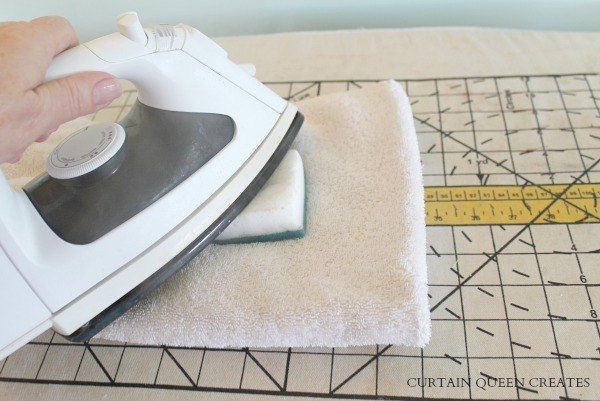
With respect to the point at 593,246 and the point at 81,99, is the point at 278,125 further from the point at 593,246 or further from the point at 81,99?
the point at 593,246

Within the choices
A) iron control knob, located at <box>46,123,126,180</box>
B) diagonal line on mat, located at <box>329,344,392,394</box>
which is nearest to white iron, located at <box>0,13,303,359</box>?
iron control knob, located at <box>46,123,126,180</box>

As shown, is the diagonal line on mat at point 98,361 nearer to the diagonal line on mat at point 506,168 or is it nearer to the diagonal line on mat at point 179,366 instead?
the diagonal line on mat at point 179,366

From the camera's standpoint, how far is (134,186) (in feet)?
2.45

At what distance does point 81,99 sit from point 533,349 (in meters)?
0.62

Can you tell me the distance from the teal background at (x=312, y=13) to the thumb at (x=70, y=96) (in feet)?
2.46

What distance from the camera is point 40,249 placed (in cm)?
67

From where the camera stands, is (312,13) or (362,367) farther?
(312,13)

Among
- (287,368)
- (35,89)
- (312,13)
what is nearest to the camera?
(35,89)

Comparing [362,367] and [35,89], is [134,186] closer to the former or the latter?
[35,89]

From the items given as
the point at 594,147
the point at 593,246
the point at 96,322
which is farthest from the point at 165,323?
the point at 594,147

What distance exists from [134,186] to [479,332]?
48 centimetres

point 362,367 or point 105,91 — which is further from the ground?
point 105,91

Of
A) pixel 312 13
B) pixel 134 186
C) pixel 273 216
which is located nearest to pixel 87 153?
pixel 134 186

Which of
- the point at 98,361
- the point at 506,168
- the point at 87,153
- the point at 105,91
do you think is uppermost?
the point at 105,91
